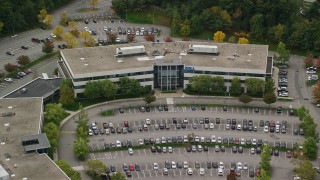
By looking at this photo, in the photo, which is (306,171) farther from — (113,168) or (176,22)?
(176,22)

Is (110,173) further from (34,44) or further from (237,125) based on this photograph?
(34,44)

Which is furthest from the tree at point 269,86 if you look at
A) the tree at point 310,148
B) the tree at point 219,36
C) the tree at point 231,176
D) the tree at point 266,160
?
the tree at point 231,176

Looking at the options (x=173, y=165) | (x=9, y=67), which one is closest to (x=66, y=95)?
(x=9, y=67)

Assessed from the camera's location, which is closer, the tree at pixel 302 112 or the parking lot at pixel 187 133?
the parking lot at pixel 187 133

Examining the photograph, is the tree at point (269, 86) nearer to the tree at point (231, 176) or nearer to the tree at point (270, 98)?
the tree at point (270, 98)

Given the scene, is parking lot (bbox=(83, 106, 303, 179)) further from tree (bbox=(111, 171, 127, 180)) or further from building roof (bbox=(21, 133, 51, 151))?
building roof (bbox=(21, 133, 51, 151))

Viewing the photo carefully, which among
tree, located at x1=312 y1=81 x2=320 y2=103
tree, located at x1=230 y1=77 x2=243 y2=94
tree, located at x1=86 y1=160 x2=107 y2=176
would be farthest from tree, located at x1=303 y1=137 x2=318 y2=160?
tree, located at x1=86 y1=160 x2=107 y2=176
